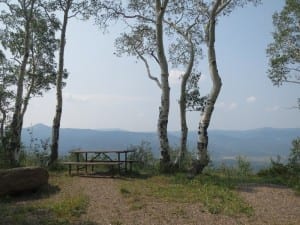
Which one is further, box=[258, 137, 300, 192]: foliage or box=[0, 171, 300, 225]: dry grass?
box=[258, 137, 300, 192]: foliage

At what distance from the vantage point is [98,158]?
19.8m

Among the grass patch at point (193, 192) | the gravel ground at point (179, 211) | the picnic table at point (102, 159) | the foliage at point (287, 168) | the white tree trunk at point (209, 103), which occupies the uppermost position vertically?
the white tree trunk at point (209, 103)

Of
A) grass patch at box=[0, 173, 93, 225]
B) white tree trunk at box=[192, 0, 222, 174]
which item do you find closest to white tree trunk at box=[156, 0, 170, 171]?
white tree trunk at box=[192, 0, 222, 174]

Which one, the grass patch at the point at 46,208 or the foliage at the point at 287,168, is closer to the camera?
the grass patch at the point at 46,208

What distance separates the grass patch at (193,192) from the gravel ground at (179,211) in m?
0.30

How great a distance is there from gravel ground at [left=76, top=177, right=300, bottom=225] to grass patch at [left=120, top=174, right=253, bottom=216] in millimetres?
298

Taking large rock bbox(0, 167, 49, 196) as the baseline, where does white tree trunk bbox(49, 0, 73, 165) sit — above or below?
above

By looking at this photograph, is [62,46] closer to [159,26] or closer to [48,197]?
[159,26]

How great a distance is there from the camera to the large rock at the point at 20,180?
12.4 meters

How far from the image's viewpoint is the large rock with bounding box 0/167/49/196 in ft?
40.7

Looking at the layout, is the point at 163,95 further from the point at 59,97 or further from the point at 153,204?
the point at 153,204

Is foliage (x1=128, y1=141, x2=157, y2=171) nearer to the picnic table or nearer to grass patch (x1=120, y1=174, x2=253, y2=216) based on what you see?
the picnic table

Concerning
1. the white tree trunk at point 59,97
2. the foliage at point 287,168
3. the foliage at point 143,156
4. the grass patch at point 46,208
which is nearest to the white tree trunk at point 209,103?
the foliage at point 287,168

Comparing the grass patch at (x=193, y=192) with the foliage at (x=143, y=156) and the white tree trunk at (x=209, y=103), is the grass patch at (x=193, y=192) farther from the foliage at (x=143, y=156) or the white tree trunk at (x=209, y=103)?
the foliage at (x=143, y=156)
